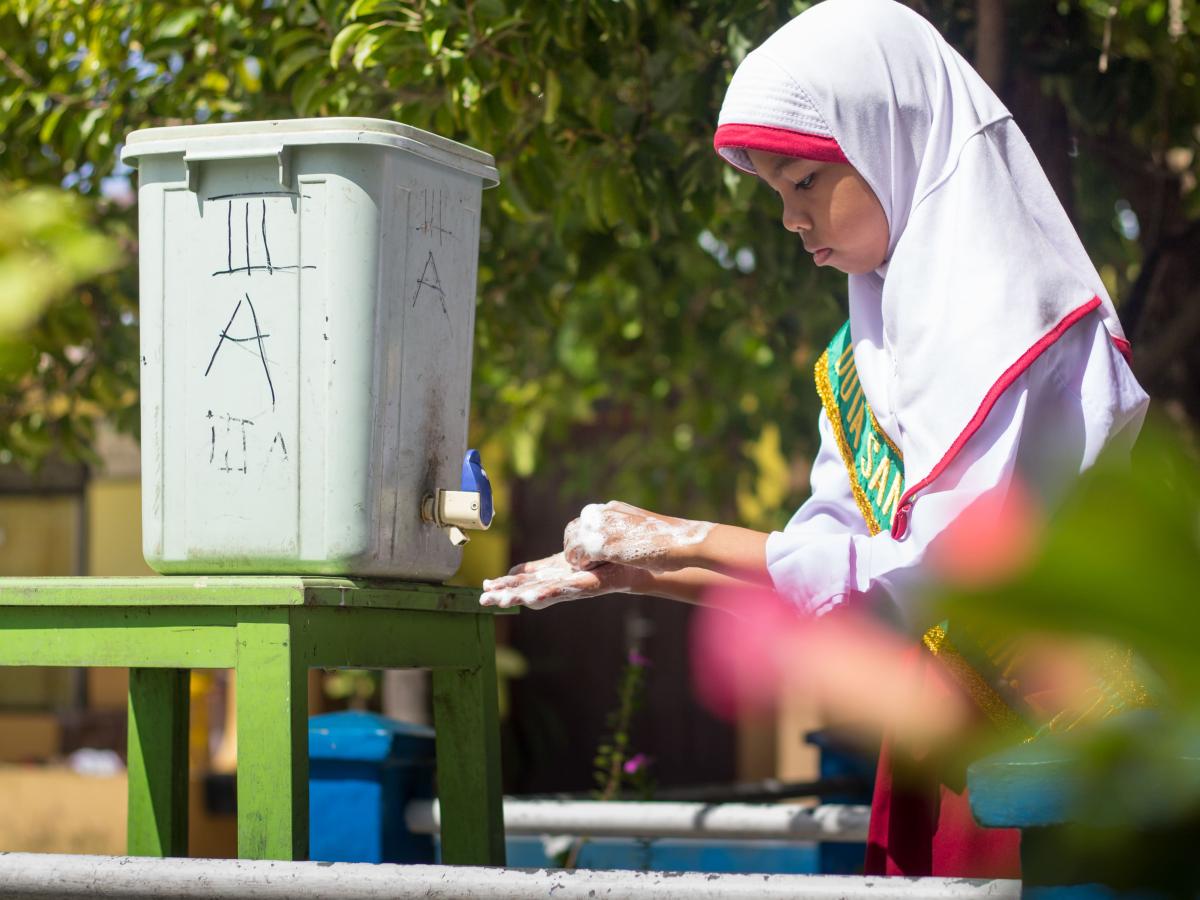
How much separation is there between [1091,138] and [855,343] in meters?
2.37

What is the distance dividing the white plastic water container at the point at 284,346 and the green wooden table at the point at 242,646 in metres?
0.07

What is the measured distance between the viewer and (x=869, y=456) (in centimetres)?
177

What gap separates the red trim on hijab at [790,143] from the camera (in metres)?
1.63

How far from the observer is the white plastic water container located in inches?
69.4

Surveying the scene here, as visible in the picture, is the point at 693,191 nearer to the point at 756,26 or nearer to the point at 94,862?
the point at 756,26

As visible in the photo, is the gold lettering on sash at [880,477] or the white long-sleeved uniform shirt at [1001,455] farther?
the gold lettering on sash at [880,477]

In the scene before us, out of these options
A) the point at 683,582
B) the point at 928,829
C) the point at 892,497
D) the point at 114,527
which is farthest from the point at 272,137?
the point at 114,527

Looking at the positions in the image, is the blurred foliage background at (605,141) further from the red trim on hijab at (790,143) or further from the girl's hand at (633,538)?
the girl's hand at (633,538)

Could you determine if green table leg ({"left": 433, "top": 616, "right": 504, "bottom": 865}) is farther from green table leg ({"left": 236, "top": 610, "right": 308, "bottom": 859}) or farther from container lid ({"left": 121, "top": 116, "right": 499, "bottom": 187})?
container lid ({"left": 121, "top": 116, "right": 499, "bottom": 187})

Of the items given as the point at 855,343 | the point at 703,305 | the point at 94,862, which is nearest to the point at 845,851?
the point at 855,343

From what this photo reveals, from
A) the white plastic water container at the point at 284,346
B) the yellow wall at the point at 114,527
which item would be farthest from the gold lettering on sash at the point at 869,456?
the yellow wall at the point at 114,527

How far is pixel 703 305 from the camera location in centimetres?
502

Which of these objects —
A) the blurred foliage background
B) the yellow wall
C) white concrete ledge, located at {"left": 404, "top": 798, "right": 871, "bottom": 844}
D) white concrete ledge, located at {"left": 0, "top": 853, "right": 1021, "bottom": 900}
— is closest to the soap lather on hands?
white concrete ledge, located at {"left": 0, "top": 853, "right": 1021, "bottom": 900}

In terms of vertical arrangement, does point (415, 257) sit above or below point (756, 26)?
below
